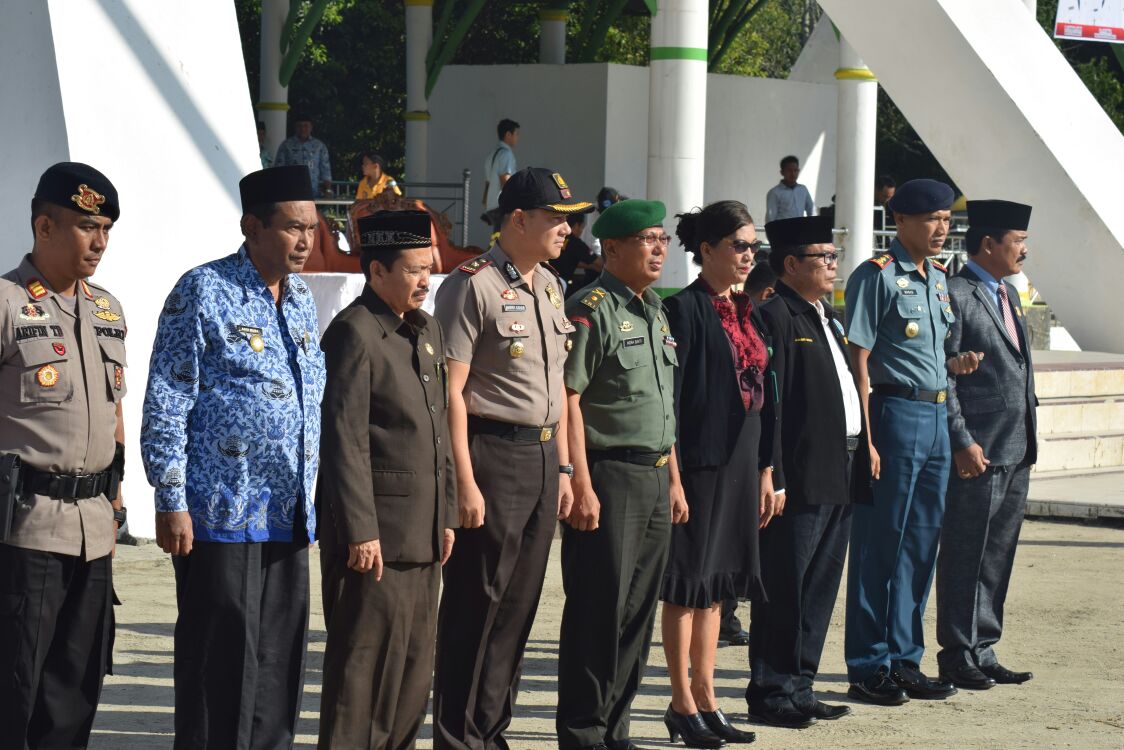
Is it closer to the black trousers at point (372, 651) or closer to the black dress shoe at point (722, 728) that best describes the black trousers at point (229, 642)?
the black trousers at point (372, 651)

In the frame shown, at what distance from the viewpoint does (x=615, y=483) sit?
5.48m

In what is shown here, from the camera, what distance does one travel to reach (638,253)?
5555 mm

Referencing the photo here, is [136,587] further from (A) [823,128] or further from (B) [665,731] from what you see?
(A) [823,128]

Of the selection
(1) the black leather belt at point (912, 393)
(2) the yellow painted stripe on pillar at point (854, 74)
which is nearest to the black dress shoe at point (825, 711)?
(1) the black leather belt at point (912, 393)

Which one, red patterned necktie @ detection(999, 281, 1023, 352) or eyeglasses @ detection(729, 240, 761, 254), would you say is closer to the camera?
eyeglasses @ detection(729, 240, 761, 254)

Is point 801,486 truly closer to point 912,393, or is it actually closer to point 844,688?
point 912,393

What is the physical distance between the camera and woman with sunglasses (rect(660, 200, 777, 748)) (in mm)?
5734

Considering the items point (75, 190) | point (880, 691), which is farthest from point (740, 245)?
point (75, 190)

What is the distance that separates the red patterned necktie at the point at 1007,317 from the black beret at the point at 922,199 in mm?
607

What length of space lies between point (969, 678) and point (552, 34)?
22640 mm

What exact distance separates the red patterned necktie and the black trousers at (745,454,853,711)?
127 cm

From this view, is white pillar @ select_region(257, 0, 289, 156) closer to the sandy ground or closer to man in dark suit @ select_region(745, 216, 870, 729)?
the sandy ground

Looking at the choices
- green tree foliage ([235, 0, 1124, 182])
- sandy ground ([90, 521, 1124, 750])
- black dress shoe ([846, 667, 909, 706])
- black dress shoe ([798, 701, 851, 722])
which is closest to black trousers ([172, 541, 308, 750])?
sandy ground ([90, 521, 1124, 750])

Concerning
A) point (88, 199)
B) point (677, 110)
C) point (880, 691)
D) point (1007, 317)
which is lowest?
point (880, 691)
